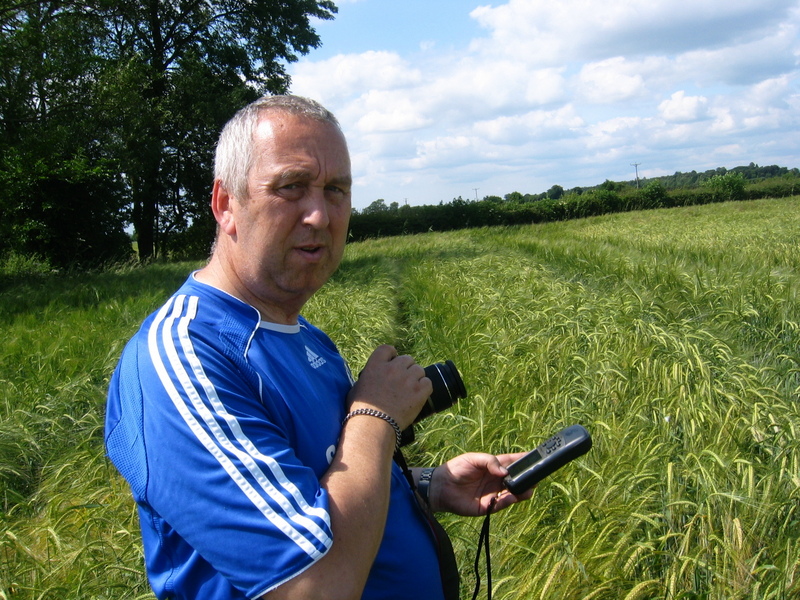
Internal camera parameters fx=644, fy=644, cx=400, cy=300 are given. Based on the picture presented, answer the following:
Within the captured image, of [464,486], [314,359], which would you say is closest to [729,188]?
[464,486]

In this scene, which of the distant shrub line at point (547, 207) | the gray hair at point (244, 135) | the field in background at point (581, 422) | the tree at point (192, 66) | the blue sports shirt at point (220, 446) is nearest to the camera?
the blue sports shirt at point (220, 446)

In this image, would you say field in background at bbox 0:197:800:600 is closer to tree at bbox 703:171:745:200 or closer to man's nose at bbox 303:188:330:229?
man's nose at bbox 303:188:330:229

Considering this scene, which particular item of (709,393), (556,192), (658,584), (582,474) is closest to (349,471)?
(658,584)

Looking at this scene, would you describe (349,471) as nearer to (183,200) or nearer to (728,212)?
(183,200)

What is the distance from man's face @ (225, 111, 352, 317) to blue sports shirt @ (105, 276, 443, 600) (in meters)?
0.10

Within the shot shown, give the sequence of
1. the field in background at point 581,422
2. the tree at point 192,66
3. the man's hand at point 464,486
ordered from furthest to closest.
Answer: the tree at point 192,66 < the field in background at point 581,422 < the man's hand at point 464,486

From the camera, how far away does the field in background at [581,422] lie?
255cm

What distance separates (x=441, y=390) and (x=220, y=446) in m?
0.74

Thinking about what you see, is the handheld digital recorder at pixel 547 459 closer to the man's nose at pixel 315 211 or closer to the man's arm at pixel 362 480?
the man's arm at pixel 362 480

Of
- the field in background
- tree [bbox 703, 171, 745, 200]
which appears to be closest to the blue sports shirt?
the field in background

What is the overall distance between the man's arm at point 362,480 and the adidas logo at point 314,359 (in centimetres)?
14

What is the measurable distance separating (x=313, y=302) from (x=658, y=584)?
718 cm

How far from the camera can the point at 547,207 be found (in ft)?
139

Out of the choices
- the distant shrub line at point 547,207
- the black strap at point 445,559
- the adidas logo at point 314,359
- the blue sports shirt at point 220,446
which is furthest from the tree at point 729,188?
the blue sports shirt at point 220,446
